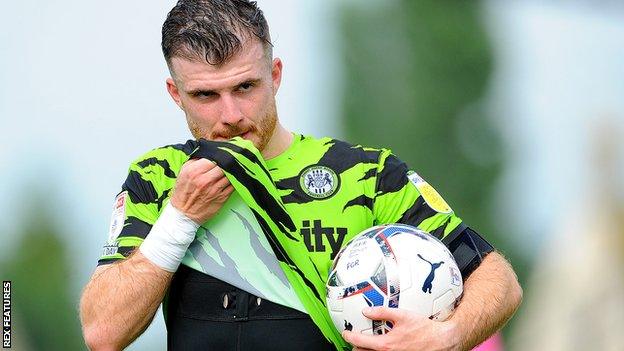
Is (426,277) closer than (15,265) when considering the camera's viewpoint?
Yes

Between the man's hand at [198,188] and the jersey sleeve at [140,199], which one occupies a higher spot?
the man's hand at [198,188]

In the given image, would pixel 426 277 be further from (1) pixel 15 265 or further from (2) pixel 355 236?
(1) pixel 15 265

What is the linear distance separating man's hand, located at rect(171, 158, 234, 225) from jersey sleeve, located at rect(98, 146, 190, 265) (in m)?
0.30

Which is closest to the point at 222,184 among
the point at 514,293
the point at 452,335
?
the point at 452,335

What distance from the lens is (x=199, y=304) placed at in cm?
607

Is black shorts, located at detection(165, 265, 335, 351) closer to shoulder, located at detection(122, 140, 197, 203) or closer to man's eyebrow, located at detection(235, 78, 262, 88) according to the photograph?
shoulder, located at detection(122, 140, 197, 203)

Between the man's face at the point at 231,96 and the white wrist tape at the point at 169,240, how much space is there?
0.47 m

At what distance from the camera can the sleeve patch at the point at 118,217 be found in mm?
6148

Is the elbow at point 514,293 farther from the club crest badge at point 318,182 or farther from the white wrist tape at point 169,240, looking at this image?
the white wrist tape at point 169,240

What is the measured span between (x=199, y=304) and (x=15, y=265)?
2782cm

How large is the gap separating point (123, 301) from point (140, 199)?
1.84 feet

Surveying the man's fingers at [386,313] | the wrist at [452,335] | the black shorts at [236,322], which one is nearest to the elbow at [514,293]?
the wrist at [452,335]

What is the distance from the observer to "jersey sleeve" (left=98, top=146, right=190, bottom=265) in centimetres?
609

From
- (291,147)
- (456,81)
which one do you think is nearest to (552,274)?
(456,81)
